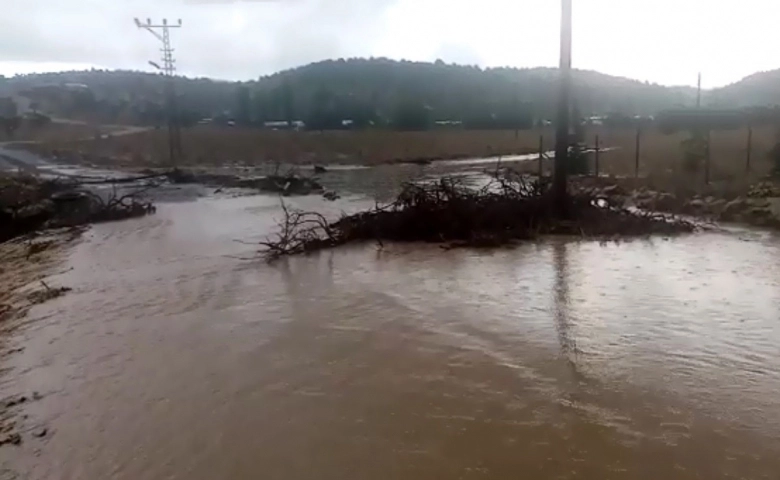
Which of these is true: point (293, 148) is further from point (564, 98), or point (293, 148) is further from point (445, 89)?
point (445, 89)

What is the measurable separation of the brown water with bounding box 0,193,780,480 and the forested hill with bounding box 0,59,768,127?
5451 cm

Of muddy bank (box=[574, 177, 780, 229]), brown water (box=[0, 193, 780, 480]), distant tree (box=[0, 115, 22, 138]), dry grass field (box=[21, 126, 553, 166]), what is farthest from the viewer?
distant tree (box=[0, 115, 22, 138])

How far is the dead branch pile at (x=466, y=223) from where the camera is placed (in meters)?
14.4

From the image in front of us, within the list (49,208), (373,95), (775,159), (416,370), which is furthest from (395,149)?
(373,95)

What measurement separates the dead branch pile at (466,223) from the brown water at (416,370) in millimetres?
1765

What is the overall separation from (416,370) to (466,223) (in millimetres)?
7727

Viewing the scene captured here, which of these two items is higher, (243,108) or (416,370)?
(243,108)

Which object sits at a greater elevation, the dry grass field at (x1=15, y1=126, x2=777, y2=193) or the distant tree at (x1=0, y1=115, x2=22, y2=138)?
the distant tree at (x1=0, y1=115, x2=22, y2=138)

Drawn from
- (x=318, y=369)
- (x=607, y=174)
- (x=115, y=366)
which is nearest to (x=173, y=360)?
(x=115, y=366)

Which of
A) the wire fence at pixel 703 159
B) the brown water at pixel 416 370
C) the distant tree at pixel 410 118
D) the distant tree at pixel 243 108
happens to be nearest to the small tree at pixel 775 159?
the wire fence at pixel 703 159

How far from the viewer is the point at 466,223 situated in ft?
47.9

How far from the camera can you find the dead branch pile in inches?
565

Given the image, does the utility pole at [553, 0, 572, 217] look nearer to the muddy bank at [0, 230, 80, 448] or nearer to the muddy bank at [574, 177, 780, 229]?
the muddy bank at [574, 177, 780, 229]

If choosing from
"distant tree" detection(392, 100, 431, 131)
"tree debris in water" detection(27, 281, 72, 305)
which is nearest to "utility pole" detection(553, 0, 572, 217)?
"tree debris in water" detection(27, 281, 72, 305)
